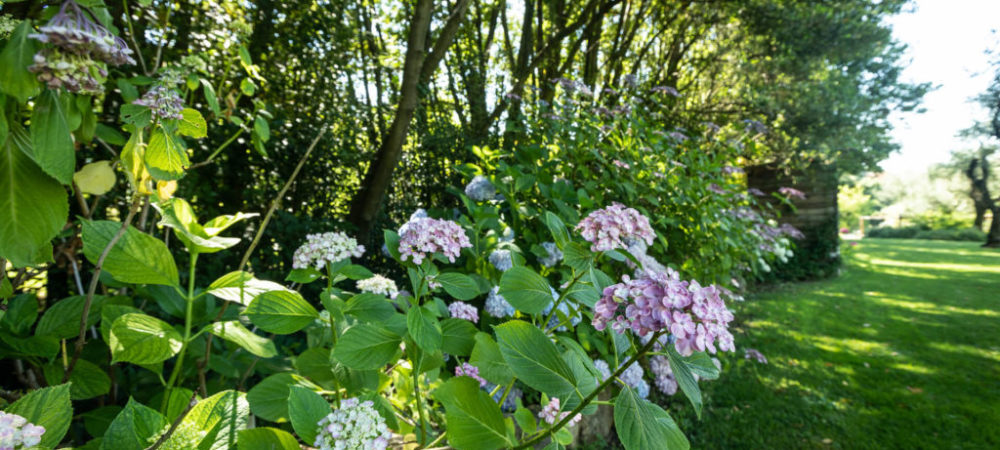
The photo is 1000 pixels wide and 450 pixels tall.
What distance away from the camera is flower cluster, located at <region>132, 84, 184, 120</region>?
76cm

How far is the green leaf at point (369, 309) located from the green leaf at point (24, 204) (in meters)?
0.61

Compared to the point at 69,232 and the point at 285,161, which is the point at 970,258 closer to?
the point at 285,161

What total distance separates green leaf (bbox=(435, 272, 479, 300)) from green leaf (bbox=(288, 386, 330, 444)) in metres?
0.39

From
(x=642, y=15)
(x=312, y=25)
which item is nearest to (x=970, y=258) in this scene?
(x=642, y=15)

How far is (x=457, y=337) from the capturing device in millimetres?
1117

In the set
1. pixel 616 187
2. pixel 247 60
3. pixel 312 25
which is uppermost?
pixel 312 25

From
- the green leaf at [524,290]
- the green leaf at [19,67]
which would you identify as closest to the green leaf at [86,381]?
the green leaf at [19,67]

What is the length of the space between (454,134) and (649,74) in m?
5.82

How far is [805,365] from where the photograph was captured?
13.7 feet

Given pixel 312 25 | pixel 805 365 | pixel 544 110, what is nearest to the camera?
pixel 312 25

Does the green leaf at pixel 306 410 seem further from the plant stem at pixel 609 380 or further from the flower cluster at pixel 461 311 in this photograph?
the flower cluster at pixel 461 311

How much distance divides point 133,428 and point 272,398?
0.37m

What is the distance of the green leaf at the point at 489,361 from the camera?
1.04 metres

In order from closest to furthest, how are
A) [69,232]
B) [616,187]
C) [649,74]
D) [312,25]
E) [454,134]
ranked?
[69,232] < [616,187] < [312,25] < [454,134] < [649,74]
